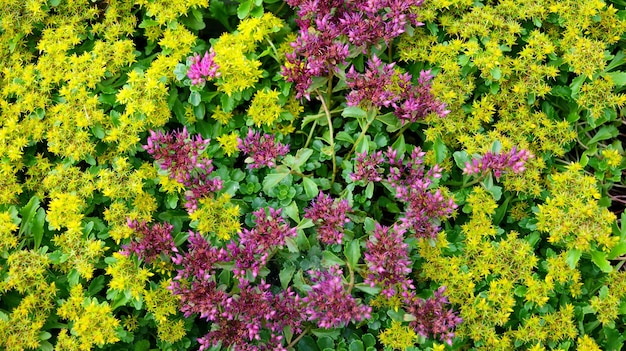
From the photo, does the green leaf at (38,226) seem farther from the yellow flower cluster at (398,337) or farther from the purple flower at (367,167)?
the yellow flower cluster at (398,337)

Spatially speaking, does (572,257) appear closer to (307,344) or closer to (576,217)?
(576,217)

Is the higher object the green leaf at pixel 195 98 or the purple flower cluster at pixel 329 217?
the green leaf at pixel 195 98

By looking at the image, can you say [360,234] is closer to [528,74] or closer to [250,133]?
[250,133]

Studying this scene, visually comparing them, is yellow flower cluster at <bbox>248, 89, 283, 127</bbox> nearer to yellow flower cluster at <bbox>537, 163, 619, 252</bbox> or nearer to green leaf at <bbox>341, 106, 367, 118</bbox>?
green leaf at <bbox>341, 106, 367, 118</bbox>

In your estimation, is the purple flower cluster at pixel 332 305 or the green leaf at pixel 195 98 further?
the green leaf at pixel 195 98

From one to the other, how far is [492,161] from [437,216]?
12.3 inches

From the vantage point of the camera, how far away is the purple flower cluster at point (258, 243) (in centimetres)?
219

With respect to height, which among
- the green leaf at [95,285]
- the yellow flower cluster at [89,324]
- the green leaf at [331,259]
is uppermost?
the green leaf at [331,259]

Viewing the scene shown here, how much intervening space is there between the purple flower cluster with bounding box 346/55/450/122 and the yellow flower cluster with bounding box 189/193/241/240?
0.65 m

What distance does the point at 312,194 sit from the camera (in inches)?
92.7

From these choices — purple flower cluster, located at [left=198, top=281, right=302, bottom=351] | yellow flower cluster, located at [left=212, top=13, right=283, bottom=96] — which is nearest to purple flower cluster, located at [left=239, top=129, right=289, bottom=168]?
yellow flower cluster, located at [left=212, top=13, right=283, bottom=96]

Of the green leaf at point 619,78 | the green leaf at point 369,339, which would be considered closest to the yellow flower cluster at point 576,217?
the green leaf at point 619,78

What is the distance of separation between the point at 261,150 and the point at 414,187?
63 centimetres

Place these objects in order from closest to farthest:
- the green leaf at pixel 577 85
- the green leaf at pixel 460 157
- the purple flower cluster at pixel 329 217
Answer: the purple flower cluster at pixel 329 217, the green leaf at pixel 460 157, the green leaf at pixel 577 85
